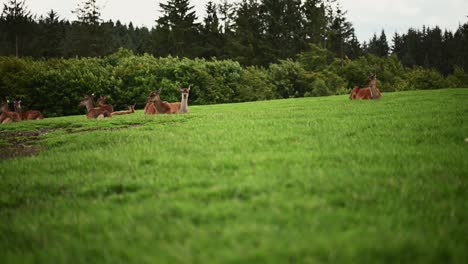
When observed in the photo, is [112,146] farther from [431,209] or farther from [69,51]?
[69,51]

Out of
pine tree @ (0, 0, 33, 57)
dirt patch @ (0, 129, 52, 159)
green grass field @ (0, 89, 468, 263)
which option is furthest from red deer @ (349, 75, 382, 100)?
pine tree @ (0, 0, 33, 57)

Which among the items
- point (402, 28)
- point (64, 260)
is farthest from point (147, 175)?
point (402, 28)

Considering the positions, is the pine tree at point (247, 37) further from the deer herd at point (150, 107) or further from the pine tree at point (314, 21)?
the deer herd at point (150, 107)

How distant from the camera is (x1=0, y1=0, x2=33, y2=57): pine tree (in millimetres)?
53469

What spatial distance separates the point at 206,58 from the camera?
57875mm

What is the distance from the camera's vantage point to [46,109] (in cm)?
2330

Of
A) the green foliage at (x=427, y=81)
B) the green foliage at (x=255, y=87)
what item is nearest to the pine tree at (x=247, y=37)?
the green foliage at (x=255, y=87)

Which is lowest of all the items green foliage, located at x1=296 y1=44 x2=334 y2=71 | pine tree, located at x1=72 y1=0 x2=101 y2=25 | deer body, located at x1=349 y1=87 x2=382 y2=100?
deer body, located at x1=349 y1=87 x2=382 y2=100

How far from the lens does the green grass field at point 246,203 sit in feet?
7.99

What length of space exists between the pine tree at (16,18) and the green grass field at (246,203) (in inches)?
2341

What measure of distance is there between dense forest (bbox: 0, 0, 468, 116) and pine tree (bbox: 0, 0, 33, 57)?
0.14 metres

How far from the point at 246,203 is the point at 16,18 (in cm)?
6450

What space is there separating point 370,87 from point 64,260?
1753 cm

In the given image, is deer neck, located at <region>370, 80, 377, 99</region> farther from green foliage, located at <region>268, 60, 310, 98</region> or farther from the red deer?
green foliage, located at <region>268, 60, 310, 98</region>
